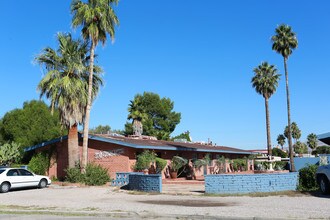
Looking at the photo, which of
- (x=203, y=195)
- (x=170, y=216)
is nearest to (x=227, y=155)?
(x=203, y=195)

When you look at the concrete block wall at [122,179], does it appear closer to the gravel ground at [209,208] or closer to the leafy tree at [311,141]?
the gravel ground at [209,208]

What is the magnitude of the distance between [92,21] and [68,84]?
15.1 ft

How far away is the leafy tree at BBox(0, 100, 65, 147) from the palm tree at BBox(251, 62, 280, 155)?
26.4 m

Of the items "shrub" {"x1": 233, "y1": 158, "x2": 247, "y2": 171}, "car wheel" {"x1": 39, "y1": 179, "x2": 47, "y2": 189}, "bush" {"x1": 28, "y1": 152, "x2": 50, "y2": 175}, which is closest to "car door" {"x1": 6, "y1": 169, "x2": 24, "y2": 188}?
"car wheel" {"x1": 39, "y1": 179, "x2": 47, "y2": 189}

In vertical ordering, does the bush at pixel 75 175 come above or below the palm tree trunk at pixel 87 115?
below

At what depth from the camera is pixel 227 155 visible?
41.8m

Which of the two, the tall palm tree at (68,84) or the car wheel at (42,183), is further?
the tall palm tree at (68,84)

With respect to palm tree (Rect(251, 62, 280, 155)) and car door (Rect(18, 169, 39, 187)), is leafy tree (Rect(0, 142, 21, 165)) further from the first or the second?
palm tree (Rect(251, 62, 280, 155))

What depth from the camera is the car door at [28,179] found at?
→ 23.2m

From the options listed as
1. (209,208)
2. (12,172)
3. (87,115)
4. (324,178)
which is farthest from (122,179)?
(324,178)

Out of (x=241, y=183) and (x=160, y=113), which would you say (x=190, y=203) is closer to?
(x=241, y=183)

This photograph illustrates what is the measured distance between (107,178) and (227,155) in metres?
19.6

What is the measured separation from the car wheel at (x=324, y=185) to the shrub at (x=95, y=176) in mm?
13469

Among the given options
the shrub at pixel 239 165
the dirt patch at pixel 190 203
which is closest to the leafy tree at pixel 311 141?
the shrub at pixel 239 165
